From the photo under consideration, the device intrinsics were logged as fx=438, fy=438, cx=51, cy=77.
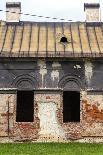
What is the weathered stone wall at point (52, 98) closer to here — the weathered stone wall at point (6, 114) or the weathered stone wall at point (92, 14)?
the weathered stone wall at point (6, 114)

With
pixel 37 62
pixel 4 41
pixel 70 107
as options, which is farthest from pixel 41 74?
pixel 70 107

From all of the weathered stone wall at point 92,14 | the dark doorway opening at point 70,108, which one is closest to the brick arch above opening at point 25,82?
the dark doorway opening at point 70,108

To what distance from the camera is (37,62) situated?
1944cm

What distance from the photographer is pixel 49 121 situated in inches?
754

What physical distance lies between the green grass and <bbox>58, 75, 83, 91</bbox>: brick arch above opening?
2.73 meters

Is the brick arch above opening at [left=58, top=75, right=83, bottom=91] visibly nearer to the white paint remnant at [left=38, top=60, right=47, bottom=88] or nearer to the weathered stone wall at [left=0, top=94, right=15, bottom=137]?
the white paint remnant at [left=38, top=60, right=47, bottom=88]

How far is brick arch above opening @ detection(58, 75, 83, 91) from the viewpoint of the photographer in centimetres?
1948

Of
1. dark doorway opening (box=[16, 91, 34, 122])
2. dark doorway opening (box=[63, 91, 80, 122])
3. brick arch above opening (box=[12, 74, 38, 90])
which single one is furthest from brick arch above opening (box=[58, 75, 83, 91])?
dark doorway opening (box=[16, 91, 34, 122])

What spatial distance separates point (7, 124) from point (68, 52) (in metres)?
4.18

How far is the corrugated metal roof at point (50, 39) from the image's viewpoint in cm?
1945

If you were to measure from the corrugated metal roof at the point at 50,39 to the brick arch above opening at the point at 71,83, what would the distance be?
3.38 ft

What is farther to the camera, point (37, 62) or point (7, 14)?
point (7, 14)

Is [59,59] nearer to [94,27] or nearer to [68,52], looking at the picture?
[68,52]

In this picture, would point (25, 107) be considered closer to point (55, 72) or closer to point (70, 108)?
point (70, 108)
